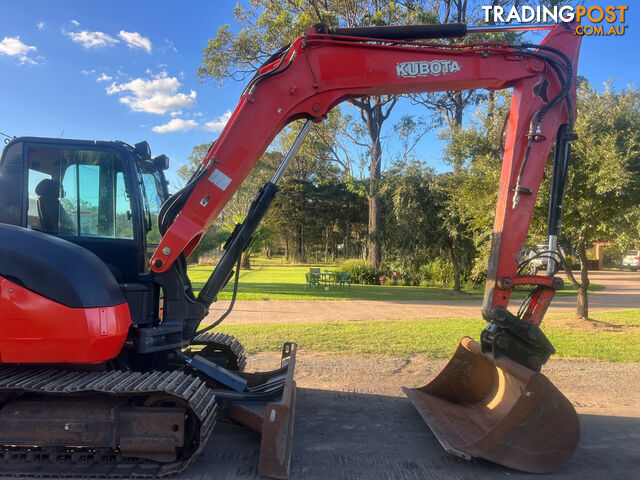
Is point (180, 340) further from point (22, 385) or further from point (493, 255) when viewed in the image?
point (493, 255)

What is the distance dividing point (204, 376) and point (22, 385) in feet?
5.55

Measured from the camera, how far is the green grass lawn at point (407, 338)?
808 cm

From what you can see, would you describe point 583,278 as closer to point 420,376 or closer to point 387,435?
point 420,376

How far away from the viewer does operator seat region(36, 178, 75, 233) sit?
161 inches

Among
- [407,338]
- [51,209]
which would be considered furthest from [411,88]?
[407,338]

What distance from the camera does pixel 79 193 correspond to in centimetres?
417

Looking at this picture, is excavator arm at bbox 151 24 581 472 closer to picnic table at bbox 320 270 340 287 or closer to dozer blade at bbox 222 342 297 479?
dozer blade at bbox 222 342 297 479

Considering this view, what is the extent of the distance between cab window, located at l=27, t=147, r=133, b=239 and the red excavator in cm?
1

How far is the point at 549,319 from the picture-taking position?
37.9ft

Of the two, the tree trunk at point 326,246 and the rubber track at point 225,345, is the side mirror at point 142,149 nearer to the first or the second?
the rubber track at point 225,345

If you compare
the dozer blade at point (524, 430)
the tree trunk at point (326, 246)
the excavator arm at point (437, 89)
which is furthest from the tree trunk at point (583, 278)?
the tree trunk at point (326, 246)

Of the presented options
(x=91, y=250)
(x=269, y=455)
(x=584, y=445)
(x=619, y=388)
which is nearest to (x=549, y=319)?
(x=619, y=388)

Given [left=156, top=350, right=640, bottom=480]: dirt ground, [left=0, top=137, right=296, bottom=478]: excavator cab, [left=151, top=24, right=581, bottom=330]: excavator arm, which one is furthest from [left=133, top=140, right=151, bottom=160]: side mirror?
[left=156, top=350, right=640, bottom=480]: dirt ground

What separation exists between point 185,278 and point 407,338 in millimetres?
5756
